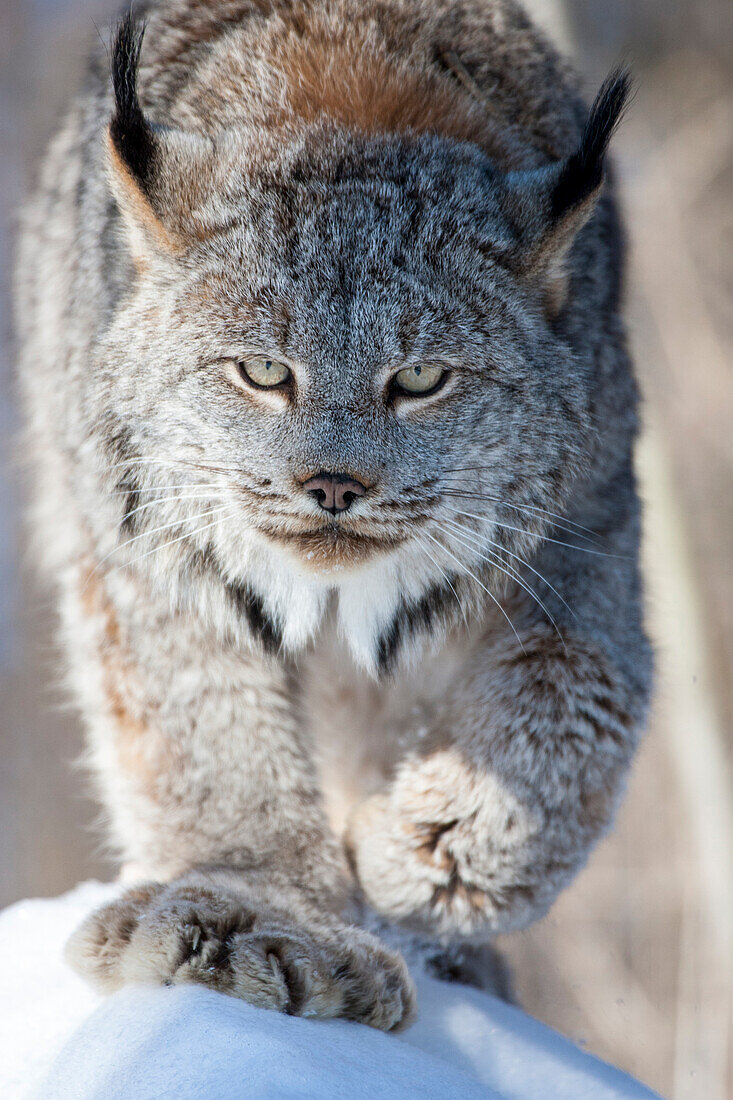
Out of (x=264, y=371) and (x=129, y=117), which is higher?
(x=129, y=117)

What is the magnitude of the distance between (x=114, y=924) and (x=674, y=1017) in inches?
139

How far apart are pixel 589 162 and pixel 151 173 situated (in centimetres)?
70

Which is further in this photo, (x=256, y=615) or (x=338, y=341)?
(x=256, y=615)

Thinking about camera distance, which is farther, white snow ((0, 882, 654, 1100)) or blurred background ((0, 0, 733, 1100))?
blurred background ((0, 0, 733, 1100))

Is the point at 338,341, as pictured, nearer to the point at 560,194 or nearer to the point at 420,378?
the point at 420,378

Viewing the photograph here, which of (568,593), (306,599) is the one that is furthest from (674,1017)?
(306,599)

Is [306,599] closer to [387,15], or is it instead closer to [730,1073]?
[387,15]

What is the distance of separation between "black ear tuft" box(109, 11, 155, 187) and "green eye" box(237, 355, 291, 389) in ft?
1.14

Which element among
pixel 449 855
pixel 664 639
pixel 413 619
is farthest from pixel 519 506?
pixel 664 639

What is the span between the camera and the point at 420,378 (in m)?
1.81

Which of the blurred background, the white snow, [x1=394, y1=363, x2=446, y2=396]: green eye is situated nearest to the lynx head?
[x1=394, y1=363, x2=446, y2=396]: green eye

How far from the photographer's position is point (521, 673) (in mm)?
2254

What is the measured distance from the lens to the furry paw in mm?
2199

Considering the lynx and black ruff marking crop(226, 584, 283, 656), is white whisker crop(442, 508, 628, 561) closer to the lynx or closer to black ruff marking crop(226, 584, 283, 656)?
the lynx
